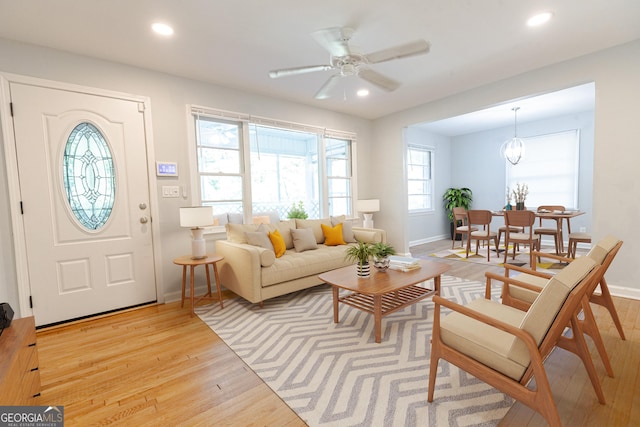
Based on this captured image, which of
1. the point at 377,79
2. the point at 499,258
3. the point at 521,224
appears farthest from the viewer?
the point at 499,258

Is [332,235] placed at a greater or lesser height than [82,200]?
lesser

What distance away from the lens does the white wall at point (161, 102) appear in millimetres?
2623

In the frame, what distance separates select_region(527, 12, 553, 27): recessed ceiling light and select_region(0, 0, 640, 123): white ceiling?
60mm

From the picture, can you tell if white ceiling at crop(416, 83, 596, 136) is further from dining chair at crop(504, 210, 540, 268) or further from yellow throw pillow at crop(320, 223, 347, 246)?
yellow throw pillow at crop(320, 223, 347, 246)

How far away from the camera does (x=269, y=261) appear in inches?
121

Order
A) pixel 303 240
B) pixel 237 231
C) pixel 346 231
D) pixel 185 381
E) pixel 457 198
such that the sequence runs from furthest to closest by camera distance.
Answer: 1. pixel 457 198
2. pixel 346 231
3. pixel 303 240
4. pixel 237 231
5. pixel 185 381

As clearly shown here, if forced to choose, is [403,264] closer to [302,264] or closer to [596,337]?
[302,264]

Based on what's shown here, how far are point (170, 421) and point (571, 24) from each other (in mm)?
4308

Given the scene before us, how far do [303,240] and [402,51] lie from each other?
2.44 metres

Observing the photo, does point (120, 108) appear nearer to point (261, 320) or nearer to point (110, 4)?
point (110, 4)

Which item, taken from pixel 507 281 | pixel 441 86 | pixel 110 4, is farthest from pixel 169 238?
pixel 441 86

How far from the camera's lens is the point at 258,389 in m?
1.83

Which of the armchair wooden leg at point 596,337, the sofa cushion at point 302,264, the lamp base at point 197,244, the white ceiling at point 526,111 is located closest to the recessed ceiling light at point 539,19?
the white ceiling at point 526,111

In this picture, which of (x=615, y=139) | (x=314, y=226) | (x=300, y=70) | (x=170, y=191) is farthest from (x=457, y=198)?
(x=170, y=191)
